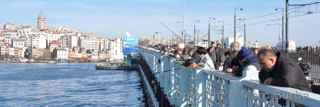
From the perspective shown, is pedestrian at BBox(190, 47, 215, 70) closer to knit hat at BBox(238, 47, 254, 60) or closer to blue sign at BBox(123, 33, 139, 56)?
knit hat at BBox(238, 47, 254, 60)

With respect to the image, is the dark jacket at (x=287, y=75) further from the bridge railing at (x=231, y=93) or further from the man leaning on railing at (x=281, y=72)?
the bridge railing at (x=231, y=93)

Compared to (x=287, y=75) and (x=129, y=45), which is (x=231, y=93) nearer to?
(x=287, y=75)

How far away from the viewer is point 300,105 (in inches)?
191

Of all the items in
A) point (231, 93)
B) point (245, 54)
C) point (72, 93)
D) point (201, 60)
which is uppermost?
point (245, 54)

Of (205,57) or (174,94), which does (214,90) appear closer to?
(205,57)

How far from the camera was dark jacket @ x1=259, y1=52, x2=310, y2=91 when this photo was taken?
5664mm

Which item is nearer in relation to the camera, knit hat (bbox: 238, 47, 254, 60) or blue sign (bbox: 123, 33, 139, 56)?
knit hat (bbox: 238, 47, 254, 60)

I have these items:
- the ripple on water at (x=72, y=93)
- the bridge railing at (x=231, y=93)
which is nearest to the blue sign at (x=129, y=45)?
the ripple on water at (x=72, y=93)

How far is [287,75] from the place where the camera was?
5695mm

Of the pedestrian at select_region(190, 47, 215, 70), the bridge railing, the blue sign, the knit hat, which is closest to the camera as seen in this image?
the bridge railing

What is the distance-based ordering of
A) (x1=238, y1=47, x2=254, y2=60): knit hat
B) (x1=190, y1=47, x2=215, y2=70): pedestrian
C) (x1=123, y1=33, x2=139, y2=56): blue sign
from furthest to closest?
(x1=123, y1=33, x2=139, y2=56): blue sign → (x1=190, y1=47, x2=215, y2=70): pedestrian → (x1=238, y1=47, x2=254, y2=60): knit hat

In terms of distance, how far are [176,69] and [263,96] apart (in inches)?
411

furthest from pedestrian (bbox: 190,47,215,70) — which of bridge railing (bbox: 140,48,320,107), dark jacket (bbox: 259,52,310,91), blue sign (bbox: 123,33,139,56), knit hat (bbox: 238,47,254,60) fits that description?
blue sign (bbox: 123,33,139,56)

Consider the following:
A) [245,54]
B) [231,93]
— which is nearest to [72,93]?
[245,54]
